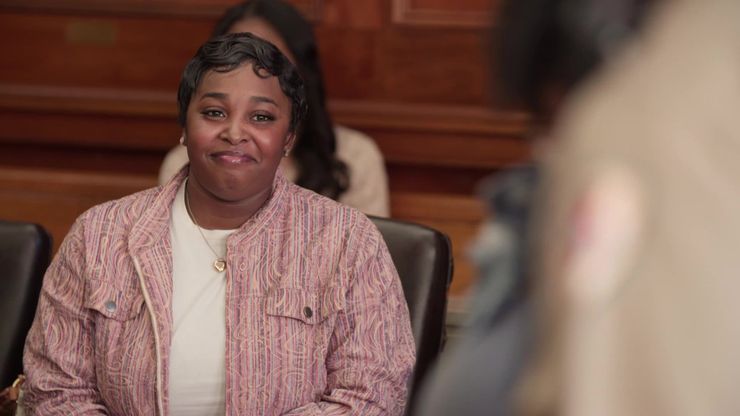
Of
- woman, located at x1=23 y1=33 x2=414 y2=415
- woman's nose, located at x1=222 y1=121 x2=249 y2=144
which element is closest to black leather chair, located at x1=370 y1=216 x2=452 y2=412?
woman, located at x1=23 y1=33 x2=414 y2=415

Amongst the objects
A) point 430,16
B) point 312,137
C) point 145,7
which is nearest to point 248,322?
point 312,137

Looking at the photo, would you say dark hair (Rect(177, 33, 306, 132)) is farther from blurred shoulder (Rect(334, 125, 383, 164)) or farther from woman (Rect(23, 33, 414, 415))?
blurred shoulder (Rect(334, 125, 383, 164))

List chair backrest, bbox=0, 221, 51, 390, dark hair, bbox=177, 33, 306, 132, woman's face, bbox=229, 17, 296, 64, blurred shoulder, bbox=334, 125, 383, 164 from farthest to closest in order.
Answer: blurred shoulder, bbox=334, 125, 383, 164 < woman's face, bbox=229, 17, 296, 64 < chair backrest, bbox=0, 221, 51, 390 < dark hair, bbox=177, 33, 306, 132

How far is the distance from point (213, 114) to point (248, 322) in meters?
0.42

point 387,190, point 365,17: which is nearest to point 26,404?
point 387,190

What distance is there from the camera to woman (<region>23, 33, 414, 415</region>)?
1.94 metres

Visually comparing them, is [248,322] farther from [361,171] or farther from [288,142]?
[361,171]

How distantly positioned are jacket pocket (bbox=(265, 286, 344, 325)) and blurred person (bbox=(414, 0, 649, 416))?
1264 mm

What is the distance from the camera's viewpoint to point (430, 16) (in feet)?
10.0

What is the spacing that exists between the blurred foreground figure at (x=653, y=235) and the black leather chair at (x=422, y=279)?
1.63 metres

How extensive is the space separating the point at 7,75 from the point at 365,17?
3.51 feet

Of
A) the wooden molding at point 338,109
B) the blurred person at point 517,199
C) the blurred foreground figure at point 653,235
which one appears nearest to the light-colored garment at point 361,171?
the wooden molding at point 338,109

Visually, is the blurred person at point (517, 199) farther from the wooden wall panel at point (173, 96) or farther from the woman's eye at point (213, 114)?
the wooden wall panel at point (173, 96)

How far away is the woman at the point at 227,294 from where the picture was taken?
194 cm
